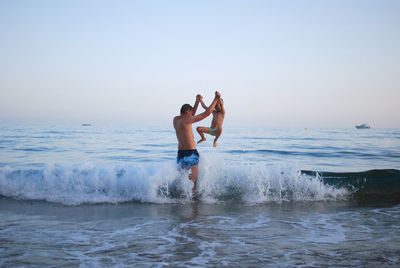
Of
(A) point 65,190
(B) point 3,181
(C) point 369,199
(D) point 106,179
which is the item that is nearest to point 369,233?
(C) point 369,199

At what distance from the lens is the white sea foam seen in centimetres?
723

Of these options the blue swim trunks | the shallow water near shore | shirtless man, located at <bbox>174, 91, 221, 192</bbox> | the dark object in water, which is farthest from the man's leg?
the dark object in water

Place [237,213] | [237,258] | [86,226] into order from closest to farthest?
[237,258], [86,226], [237,213]

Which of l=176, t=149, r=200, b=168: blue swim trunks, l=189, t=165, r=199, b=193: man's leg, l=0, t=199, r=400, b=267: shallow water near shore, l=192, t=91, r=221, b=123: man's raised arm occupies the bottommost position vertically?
l=0, t=199, r=400, b=267: shallow water near shore

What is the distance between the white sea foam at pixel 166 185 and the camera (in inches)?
285

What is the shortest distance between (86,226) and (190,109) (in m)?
3.06

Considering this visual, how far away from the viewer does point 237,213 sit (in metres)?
6.07

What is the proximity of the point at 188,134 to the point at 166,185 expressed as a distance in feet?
4.48

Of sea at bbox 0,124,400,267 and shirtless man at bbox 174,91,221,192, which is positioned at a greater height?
shirtless man at bbox 174,91,221,192

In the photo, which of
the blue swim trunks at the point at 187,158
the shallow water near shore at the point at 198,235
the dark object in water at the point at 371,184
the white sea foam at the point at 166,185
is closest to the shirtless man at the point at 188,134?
the blue swim trunks at the point at 187,158

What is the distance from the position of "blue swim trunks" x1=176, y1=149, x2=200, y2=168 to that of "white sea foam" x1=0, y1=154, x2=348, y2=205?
0.80 feet

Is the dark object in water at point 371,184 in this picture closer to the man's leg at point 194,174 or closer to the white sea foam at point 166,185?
the white sea foam at point 166,185

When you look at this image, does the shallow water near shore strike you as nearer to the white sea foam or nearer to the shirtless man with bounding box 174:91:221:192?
the white sea foam

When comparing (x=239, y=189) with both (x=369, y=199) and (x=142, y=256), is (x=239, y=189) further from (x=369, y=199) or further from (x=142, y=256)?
(x=142, y=256)
